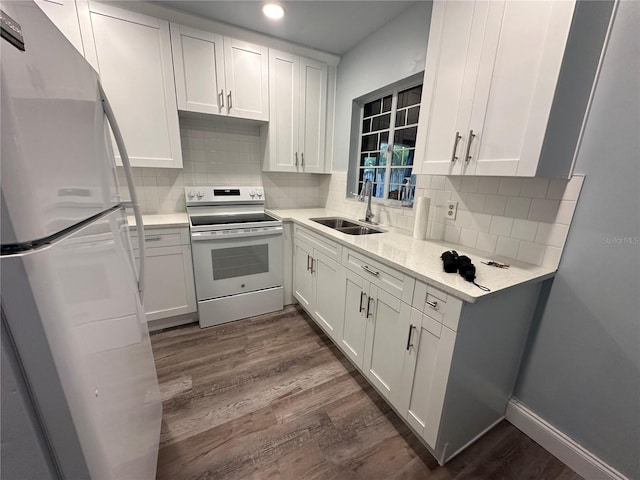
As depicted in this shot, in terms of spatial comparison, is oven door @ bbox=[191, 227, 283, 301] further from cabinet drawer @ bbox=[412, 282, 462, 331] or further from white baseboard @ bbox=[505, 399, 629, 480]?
white baseboard @ bbox=[505, 399, 629, 480]

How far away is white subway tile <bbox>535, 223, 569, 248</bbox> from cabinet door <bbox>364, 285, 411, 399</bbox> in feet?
2.61

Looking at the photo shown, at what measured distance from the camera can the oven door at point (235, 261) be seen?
2.21 m

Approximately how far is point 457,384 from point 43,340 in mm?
1415

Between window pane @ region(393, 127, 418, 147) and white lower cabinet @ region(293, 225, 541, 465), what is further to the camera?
window pane @ region(393, 127, 418, 147)

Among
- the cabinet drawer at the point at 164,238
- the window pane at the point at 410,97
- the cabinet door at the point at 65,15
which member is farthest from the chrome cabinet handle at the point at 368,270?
the cabinet door at the point at 65,15

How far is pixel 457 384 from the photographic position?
1161mm

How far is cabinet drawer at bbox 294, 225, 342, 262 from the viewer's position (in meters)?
1.87

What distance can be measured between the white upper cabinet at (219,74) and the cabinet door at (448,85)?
1.62 meters

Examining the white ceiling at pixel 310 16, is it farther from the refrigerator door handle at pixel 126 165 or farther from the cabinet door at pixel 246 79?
the refrigerator door handle at pixel 126 165

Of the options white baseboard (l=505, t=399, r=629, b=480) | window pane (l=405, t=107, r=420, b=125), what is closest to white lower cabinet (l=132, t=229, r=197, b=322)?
window pane (l=405, t=107, r=420, b=125)

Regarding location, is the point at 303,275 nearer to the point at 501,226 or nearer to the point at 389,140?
the point at 389,140

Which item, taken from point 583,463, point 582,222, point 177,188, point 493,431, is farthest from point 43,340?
point 177,188

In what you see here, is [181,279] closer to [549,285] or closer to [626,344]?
[549,285]

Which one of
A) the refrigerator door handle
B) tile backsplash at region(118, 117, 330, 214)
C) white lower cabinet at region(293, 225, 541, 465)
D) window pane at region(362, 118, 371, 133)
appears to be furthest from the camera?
window pane at region(362, 118, 371, 133)
